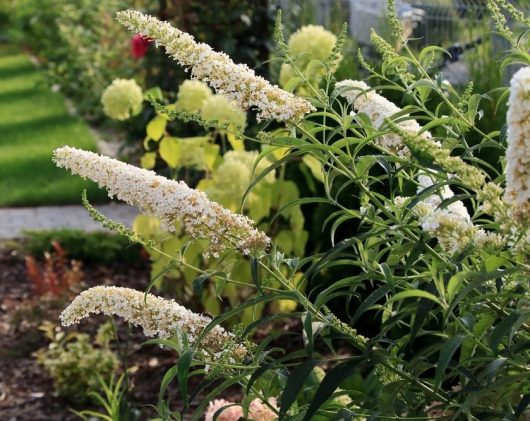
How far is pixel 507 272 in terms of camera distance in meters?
1.92

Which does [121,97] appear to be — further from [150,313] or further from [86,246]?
[150,313]

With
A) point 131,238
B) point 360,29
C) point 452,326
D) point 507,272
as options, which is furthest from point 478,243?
point 360,29

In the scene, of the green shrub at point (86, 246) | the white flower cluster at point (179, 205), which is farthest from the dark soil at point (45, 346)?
the white flower cluster at point (179, 205)

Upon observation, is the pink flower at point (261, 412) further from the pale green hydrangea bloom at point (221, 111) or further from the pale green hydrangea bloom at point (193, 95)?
the pale green hydrangea bloom at point (193, 95)

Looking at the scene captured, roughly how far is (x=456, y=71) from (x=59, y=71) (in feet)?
25.4

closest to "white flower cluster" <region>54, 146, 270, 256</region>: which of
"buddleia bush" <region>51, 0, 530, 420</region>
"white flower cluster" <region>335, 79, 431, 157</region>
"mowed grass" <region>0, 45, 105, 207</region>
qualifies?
"buddleia bush" <region>51, 0, 530, 420</region>

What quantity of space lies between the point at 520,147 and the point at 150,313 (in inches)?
37.6

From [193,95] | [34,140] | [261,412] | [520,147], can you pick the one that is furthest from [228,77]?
[34,140]

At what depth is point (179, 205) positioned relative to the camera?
7.13ft

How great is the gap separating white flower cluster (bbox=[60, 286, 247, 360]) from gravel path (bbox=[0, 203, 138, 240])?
5265mm

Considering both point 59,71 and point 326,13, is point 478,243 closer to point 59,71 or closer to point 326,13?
point 326,13

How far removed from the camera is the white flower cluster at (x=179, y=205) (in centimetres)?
218

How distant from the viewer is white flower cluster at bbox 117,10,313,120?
Answer: 2158 mm

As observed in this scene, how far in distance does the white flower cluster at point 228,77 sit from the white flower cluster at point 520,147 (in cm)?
57
